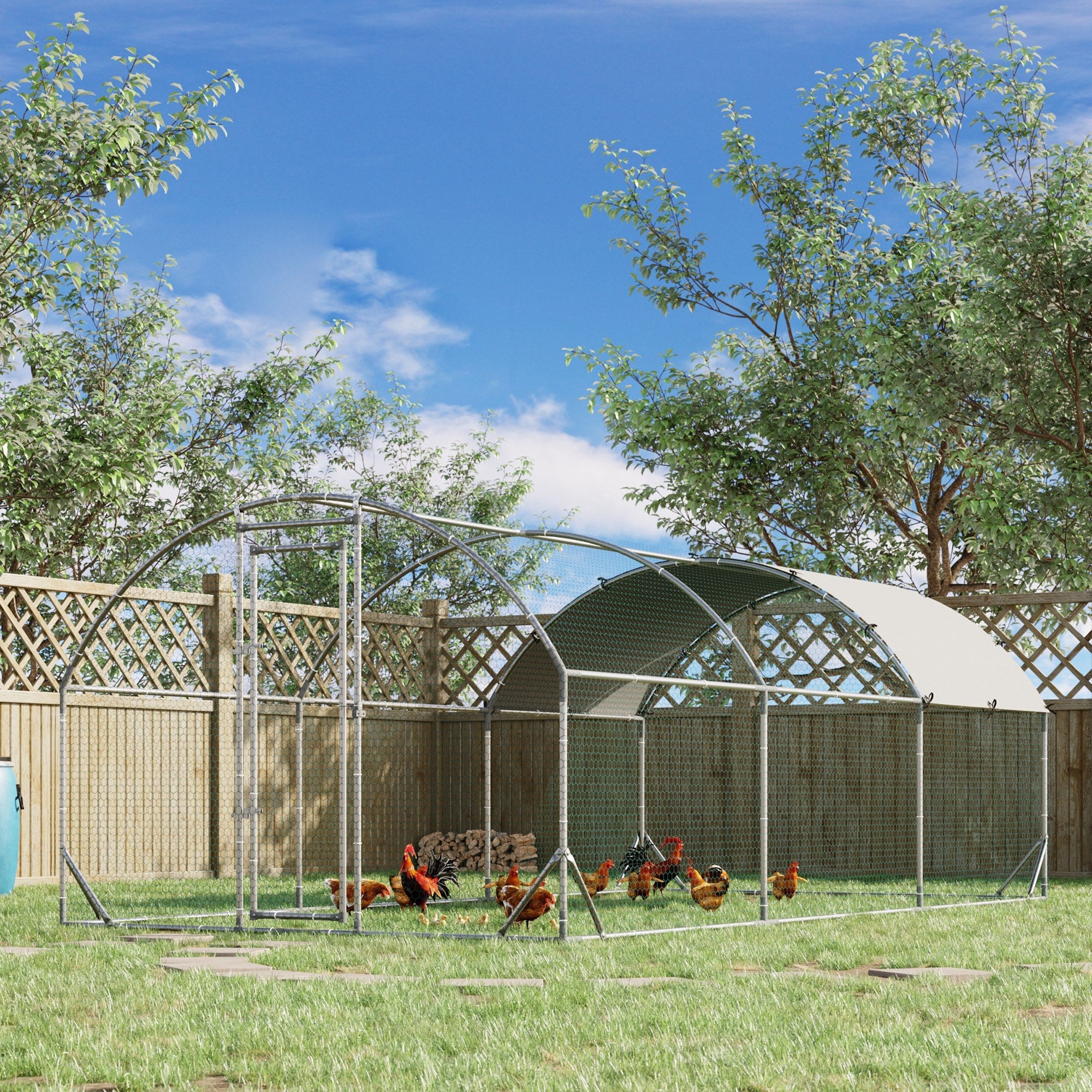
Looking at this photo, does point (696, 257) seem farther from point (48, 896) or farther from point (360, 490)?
point (48, 896)

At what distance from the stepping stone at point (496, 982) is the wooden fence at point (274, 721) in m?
4.19

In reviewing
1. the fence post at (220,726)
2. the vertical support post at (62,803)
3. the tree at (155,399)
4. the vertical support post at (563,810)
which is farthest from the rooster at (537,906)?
the tree at (155,399)

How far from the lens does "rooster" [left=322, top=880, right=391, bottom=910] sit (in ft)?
24.7

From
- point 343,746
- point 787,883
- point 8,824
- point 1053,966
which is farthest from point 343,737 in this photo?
point 1053,966

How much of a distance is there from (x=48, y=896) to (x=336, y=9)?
5.62m

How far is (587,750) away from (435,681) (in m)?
2.46

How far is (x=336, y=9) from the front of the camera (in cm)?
754

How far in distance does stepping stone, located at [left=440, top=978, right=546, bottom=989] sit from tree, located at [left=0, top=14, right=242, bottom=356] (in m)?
7.26

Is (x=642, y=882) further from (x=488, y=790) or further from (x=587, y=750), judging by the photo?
(x=587, y=750)

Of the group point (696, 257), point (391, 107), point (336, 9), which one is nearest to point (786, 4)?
point (336, 9)

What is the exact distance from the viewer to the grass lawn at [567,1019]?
12.3ft

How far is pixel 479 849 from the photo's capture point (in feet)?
38.8

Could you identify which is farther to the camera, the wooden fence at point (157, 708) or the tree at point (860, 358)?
the tree at point (860, 358)

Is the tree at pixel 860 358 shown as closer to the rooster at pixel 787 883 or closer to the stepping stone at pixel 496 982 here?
the rooster at pixel 787 883
